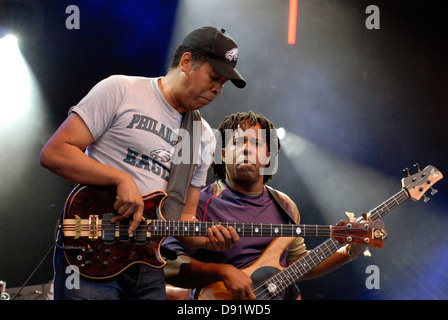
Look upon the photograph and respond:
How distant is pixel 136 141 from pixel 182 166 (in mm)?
333

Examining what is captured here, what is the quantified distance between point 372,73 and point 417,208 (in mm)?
1609

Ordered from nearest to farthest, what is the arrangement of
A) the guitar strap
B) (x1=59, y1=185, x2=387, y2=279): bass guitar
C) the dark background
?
(x1=59, y1=185, x2=387, y2=279): bass guitar, the guitar strap, the dark background

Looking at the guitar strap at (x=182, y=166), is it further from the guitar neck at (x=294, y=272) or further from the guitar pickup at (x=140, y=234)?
the guitar neck at (x=294, y=272)

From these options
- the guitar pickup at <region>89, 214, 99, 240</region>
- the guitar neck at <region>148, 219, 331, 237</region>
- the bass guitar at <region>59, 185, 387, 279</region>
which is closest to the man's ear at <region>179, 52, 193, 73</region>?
the bass guitar at <region>59, 185, 387, 279</region>

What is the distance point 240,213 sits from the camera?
3.31 meters

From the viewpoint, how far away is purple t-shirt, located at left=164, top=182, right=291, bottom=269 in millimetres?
3172

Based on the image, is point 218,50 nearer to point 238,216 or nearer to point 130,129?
point 130,129

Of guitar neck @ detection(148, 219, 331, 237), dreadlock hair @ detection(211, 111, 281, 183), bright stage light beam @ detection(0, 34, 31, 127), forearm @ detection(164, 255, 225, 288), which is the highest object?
bright stage light beam @ detection(0, 34, 31, 127)

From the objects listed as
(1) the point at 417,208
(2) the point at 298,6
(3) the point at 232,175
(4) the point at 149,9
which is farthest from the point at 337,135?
(4) the point at 149,9

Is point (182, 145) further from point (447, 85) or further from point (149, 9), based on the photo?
point (447, 85)

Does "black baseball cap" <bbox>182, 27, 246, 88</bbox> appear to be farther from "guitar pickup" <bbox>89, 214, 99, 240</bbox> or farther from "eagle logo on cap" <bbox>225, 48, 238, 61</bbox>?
"guitar pickup" <bbox>89, 214, 99, 240</bbox>

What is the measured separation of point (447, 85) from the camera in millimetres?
5129

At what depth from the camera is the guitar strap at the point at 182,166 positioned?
8.50 feet
